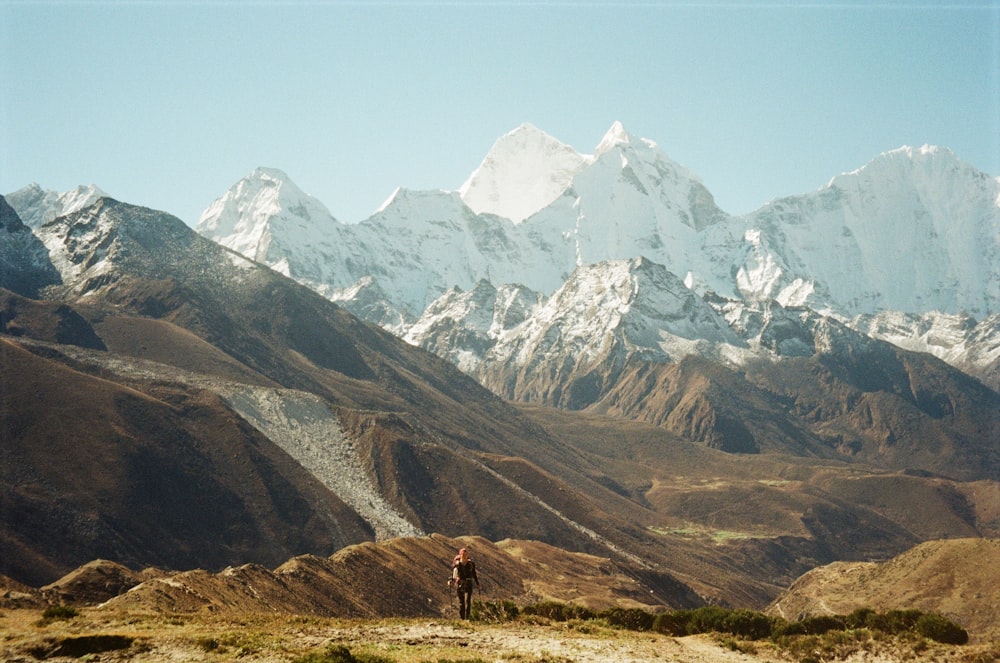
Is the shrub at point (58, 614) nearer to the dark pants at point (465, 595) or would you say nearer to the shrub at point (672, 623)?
the dark pants at point (465, 595)

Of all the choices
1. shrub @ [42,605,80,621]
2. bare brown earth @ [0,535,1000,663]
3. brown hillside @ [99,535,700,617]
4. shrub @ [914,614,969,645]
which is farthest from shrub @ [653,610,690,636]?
shrub @ [42,605,80,621]

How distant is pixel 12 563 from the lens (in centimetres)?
9619

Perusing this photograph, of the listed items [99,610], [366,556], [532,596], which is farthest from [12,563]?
[99,610]

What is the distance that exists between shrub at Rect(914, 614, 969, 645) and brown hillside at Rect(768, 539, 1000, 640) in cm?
4307

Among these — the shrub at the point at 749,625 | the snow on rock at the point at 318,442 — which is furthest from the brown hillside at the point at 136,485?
the shrub at the point at 749,625

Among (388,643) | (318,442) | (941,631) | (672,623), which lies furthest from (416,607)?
(318,442)

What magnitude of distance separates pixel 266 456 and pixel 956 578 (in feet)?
311

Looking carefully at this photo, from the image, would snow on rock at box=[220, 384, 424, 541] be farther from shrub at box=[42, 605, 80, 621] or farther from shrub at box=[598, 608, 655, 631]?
shrub at box=[42, 605, 80, 621]

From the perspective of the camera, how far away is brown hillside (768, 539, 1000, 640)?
80694 millimetres

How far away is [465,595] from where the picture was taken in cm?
3788

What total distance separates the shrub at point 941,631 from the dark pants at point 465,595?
18.8 meters

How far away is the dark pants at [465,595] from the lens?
3688cm

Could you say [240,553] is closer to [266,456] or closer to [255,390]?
[266,456]

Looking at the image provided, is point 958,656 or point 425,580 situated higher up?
point 958,656
